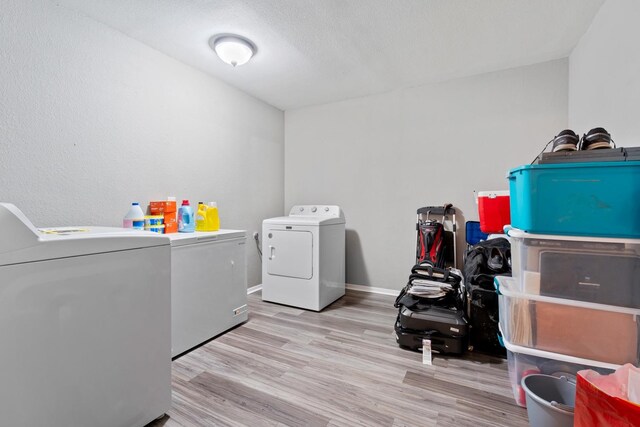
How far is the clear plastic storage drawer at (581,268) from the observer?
1075 millimetres

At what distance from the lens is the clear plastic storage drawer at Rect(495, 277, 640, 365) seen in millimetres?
1071

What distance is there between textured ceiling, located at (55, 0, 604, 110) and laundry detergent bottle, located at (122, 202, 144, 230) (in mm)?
1289

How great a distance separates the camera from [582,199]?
1101mm

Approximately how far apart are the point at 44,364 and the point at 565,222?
2008 millimetres

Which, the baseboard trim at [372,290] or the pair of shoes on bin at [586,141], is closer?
the pair of shoes on bin at [586,141]

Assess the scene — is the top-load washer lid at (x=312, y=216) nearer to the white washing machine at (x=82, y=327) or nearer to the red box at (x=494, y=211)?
the red box at (x=494, y=211)

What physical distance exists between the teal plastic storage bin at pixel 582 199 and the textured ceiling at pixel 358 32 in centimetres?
131

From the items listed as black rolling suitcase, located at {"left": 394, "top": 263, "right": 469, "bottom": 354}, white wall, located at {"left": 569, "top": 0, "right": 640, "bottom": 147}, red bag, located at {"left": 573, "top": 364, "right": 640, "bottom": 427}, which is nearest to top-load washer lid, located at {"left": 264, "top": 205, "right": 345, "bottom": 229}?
black rolling suitcase, located at {"left": 394, "top": 263, "right": 469, "bottom": 354}

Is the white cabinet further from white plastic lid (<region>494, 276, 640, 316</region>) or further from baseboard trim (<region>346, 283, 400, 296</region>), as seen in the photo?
white plastic lid (<region>494, 276, 640, 316</region>)

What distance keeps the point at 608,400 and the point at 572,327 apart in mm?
477

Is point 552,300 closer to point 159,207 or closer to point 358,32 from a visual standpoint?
point 358,32

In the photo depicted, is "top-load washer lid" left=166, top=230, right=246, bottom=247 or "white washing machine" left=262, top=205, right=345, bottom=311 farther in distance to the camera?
"white washing machine" left=262, top=205, right=345, bottom=311

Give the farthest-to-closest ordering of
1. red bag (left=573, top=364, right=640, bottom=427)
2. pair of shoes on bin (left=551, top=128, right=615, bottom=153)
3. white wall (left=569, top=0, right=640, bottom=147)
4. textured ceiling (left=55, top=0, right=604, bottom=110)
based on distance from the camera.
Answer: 1. textured ceiling (left=55, top=0, right=604, bottom=110)
2. white wall (left=569, top=0, right=640, bottom=147)
3. pair of shoes on bin (left=551, top=128, right=615, bottom=153)
4. red bag (left=573, top=364, right=640, bottom=427)

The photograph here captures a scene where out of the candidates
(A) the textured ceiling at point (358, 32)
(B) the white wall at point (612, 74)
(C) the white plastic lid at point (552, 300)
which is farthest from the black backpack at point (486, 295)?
(A) the textured ceiling at point (358, 32)
